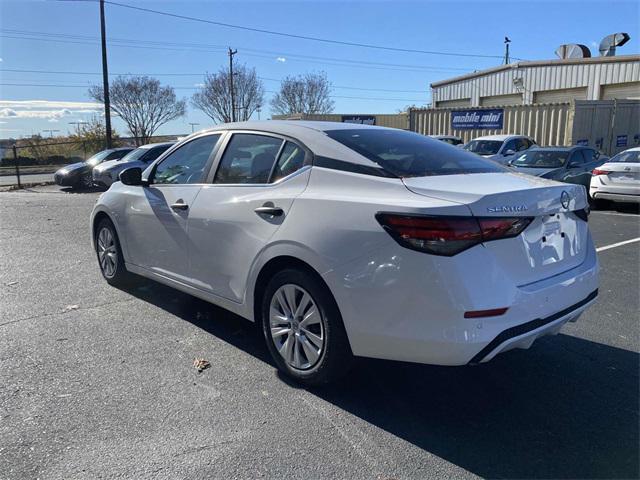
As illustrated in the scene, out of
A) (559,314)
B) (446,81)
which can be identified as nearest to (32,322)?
(559,314)

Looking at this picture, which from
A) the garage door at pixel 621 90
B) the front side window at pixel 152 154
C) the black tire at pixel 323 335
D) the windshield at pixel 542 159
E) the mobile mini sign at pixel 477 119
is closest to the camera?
the black tire at pixel 323 335

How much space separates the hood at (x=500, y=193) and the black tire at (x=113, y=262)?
342cm

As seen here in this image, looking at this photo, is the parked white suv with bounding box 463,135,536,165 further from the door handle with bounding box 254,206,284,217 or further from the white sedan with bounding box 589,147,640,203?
the door handle with bounding box 254,206,284,217

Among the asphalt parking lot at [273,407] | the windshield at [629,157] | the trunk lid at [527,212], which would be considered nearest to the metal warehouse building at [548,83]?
the windshield at [629,157]

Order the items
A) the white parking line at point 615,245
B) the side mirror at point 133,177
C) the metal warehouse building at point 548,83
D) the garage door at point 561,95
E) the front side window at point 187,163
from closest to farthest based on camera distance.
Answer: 1. the front side window at point 187,163
2. the side mirror at point 133,177
3. the white parking line at point 615,245
4. the metal warehouse building at point 548,83
5. the garage door at point 561,95

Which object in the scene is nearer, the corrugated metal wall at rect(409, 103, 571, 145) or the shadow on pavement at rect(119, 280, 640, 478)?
the shadow on pavement at rect(119, 280, 640, 478)

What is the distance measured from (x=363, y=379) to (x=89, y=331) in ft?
7.75

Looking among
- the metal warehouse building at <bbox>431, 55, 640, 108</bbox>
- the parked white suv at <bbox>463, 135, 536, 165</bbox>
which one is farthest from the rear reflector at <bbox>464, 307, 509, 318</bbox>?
the metal warehouse building at <bbox>431, 55, 640, 108</bbox>

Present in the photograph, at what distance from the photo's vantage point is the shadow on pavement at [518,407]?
106 inches

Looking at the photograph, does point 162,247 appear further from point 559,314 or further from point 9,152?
point 9,152

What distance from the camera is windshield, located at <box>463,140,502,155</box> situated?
56.1 ft

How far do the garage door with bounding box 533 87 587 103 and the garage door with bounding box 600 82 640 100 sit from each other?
1019 mm

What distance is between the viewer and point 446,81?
3491cm

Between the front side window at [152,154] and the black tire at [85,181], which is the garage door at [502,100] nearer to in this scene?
the front side window at [152,154]
